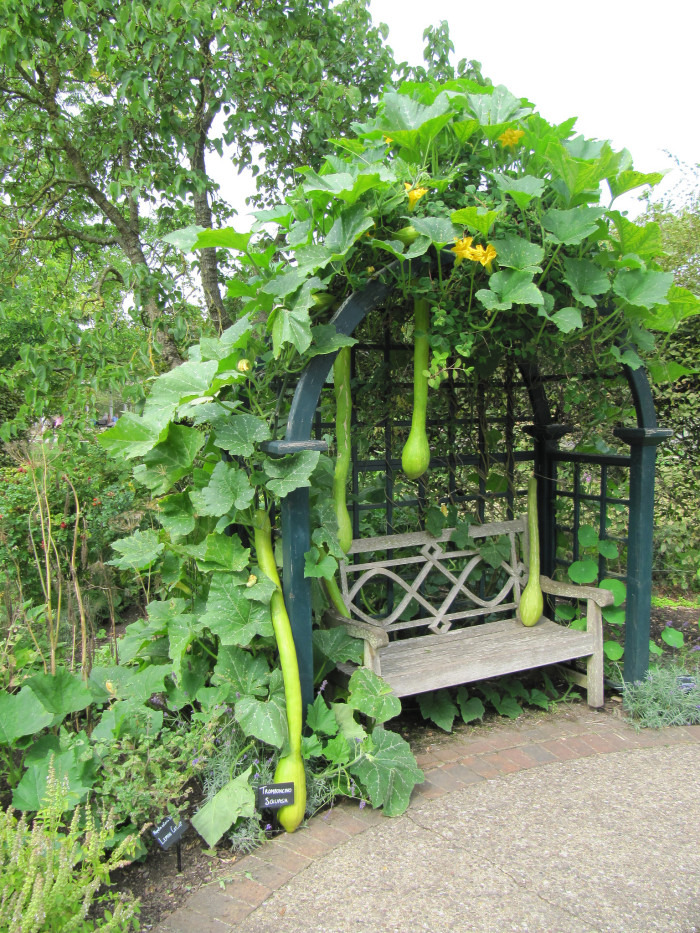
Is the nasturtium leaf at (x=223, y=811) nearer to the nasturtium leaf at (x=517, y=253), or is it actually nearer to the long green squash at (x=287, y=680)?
the long green squash at (x=287, y=680)

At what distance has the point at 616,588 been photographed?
331 cm

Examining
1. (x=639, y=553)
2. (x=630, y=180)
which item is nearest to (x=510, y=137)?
(x=630, y=180)

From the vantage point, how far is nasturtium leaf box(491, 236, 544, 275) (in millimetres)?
2393

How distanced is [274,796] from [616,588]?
2045 mm

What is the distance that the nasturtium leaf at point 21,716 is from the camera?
6.89ft

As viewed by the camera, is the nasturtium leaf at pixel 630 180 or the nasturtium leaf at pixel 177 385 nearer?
the nasturtium leaf at pixel 177 385

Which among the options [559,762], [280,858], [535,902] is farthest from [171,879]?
[559,762]

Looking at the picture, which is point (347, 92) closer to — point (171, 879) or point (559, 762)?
point (559, 762)

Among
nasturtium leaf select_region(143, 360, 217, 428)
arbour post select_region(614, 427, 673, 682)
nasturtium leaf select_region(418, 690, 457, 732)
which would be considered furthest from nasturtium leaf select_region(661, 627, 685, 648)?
nasturtium leaf select_region(143, 360, 217, 428)

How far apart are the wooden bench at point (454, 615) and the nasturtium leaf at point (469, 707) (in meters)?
0.25

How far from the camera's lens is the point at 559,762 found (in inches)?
107

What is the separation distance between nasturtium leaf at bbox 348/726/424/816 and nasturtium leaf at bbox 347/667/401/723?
3.0 inches

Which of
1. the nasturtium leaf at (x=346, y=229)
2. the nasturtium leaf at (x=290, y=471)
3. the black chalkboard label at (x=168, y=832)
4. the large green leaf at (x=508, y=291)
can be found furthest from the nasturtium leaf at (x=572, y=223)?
the black chalkboard label at (x=168, y=832)

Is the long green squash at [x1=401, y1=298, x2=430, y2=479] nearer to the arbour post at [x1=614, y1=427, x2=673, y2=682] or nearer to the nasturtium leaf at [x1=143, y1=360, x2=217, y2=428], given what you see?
the nasturtium leaf at [x1=143, y1=360, x2=217, y2=428]
